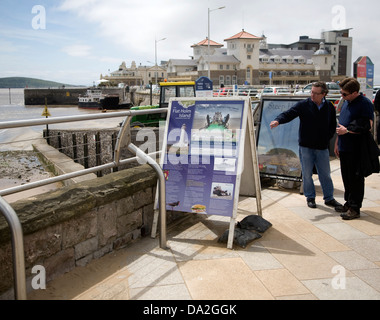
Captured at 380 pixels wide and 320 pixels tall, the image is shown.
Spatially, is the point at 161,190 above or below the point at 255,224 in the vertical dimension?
above

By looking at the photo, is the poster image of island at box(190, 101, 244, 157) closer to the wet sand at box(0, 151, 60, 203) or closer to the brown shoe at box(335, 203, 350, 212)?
the brown shoe at box(335, 203, 350, 212)

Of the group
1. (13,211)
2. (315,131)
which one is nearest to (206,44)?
(315,131)

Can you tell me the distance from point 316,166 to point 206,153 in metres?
2.04

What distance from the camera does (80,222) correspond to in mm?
3588

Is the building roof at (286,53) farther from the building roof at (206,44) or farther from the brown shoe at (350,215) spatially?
the brown shoe at (350,215)

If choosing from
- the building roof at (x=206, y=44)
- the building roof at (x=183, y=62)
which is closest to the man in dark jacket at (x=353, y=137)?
the building roof at (x=183, y=62)

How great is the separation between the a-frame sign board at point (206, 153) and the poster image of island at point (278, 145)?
184cm

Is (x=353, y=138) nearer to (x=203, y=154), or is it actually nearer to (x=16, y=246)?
(x=203, y=154)

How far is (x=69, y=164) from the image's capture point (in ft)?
47.6

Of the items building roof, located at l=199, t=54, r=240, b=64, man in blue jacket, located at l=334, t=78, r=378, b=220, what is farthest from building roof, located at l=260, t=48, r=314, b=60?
man in blue jacket, located at l=334, t=78, r=378, b=220

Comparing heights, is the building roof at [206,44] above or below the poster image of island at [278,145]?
above

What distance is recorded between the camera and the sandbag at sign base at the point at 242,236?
412cm
